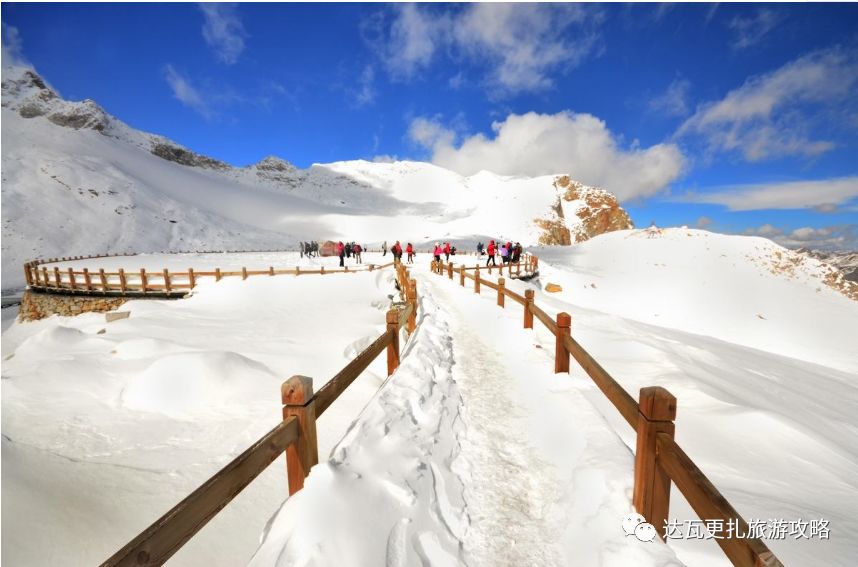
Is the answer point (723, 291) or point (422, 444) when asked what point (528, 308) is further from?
point (723, 291)

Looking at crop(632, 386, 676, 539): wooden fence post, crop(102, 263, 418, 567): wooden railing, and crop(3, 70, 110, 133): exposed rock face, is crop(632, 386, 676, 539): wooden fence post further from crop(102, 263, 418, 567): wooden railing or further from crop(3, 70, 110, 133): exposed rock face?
crop(3, 70, 110, 133): exposed rock face

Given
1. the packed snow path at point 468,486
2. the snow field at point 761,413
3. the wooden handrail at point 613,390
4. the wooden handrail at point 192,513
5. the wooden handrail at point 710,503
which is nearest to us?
the wooden handrail at point 192,513

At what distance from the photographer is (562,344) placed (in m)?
5.18

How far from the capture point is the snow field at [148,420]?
3.75m

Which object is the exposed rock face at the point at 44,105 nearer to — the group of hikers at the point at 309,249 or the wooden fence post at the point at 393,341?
the group of hikers at the point at 309,249

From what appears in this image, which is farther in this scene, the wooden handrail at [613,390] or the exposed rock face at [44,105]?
the exposed rock face at [44,105]

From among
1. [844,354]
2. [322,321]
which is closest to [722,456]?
[322,321]

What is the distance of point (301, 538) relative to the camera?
1.99m

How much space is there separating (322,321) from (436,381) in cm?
839

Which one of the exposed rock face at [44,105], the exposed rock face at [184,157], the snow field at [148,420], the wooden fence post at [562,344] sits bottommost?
the snow field at [148,420]

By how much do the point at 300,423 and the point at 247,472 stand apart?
0.54m

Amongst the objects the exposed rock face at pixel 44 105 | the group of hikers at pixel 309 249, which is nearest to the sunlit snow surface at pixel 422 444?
the group of hikers at pixel 309 249

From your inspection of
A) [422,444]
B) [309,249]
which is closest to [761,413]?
[422,444]

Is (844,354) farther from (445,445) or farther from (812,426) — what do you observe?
(445,445)
